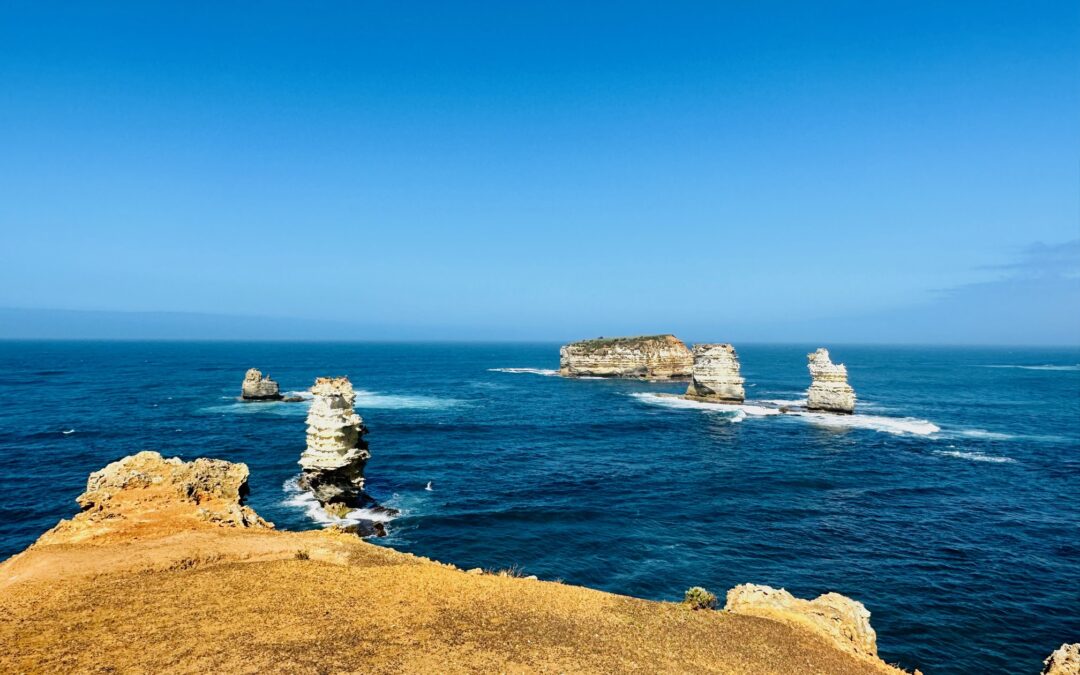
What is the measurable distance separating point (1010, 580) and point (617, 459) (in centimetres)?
2906

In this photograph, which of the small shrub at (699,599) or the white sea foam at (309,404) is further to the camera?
the white sea foam at (309,404)

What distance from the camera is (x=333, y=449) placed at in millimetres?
35250

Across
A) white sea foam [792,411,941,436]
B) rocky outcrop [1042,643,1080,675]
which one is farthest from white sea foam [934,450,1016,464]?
rocky outcrop [1042,643,1080,675]

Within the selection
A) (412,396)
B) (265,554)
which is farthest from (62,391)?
(265,554)

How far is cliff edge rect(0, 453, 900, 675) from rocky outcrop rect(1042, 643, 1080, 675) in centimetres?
405

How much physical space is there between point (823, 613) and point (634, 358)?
362ft

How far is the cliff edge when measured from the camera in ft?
38.8

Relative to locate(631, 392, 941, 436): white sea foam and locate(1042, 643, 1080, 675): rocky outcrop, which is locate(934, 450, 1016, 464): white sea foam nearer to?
locate(631, 392, 941, 436): white sea foam

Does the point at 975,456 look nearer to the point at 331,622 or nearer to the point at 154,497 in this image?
the point at 331,622

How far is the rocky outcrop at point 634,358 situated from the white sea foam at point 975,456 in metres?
71.2

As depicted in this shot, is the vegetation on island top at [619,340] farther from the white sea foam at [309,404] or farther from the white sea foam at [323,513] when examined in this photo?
the white sea foam at [323,513]

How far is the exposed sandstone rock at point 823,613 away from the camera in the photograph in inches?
587

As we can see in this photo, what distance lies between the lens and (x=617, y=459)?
169ft

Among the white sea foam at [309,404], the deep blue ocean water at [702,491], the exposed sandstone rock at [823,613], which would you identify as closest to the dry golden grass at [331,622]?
the exposed sandstone rock at [823,613]
